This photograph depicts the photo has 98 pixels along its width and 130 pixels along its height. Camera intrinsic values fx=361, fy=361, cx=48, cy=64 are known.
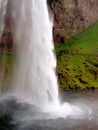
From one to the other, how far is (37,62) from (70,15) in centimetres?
6023

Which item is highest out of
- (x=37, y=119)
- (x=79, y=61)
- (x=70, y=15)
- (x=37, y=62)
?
(x=70, y=15)

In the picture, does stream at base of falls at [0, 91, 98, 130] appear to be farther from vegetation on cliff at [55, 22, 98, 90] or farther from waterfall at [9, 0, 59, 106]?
vegetation on cliff at [55, 22, 98, 90]

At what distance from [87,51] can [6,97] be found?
1705 inches

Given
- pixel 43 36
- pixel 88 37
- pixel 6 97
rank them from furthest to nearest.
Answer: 1. pixel 88 37
2. pixel 6 97
3. pixel 43 36

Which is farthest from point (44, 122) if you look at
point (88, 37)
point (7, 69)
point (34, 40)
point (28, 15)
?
point (88, 37)

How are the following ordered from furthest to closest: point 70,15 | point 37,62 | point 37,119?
1. point 70,15
2. point 37,62
3. point 37,119

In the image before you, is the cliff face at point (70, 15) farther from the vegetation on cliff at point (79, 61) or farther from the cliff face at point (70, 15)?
the vegetation on cliff at point (79, 61)

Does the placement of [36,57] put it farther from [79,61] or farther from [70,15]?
[70,15]

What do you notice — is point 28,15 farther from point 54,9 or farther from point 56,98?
point 54,9

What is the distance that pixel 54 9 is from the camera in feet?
347

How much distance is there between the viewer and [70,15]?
346 feet

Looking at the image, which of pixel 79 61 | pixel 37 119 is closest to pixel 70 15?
pixel 79 61

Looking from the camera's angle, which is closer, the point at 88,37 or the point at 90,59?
the point at 90,59

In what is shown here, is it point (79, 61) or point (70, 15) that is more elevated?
point (70, 15)
